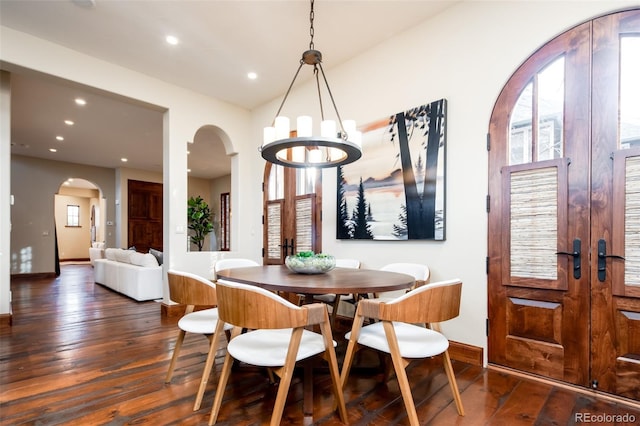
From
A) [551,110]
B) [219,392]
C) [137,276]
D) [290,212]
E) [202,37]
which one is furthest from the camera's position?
[137,276]

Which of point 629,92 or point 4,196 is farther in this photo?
point 4,196

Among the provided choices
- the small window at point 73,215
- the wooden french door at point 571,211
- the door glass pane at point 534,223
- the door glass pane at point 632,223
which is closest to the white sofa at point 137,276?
the wooden french door at point 571,211

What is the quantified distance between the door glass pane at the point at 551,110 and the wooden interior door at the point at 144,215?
33.6 ft

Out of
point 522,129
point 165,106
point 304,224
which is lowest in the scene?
point 304,224

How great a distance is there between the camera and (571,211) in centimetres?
227

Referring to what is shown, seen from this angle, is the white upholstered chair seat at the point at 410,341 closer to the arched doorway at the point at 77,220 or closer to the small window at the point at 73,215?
the arched doorway at the point at 77,220

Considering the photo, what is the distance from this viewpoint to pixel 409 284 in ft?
6.77

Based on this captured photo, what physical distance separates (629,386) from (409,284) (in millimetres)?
1586

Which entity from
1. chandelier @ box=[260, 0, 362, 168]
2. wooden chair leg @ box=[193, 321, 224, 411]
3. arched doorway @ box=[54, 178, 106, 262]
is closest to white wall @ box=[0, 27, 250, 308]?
chandelier @ box=[260, 0, 362, 168]

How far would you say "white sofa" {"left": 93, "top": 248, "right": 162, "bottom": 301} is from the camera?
5.23 m

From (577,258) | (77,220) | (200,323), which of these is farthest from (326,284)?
(77,220)

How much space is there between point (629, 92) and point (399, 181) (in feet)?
5.80

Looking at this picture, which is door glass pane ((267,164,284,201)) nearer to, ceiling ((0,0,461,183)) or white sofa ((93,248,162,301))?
ceiling ((0,0,461,183))

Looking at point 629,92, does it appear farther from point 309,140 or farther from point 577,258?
point 309,140
